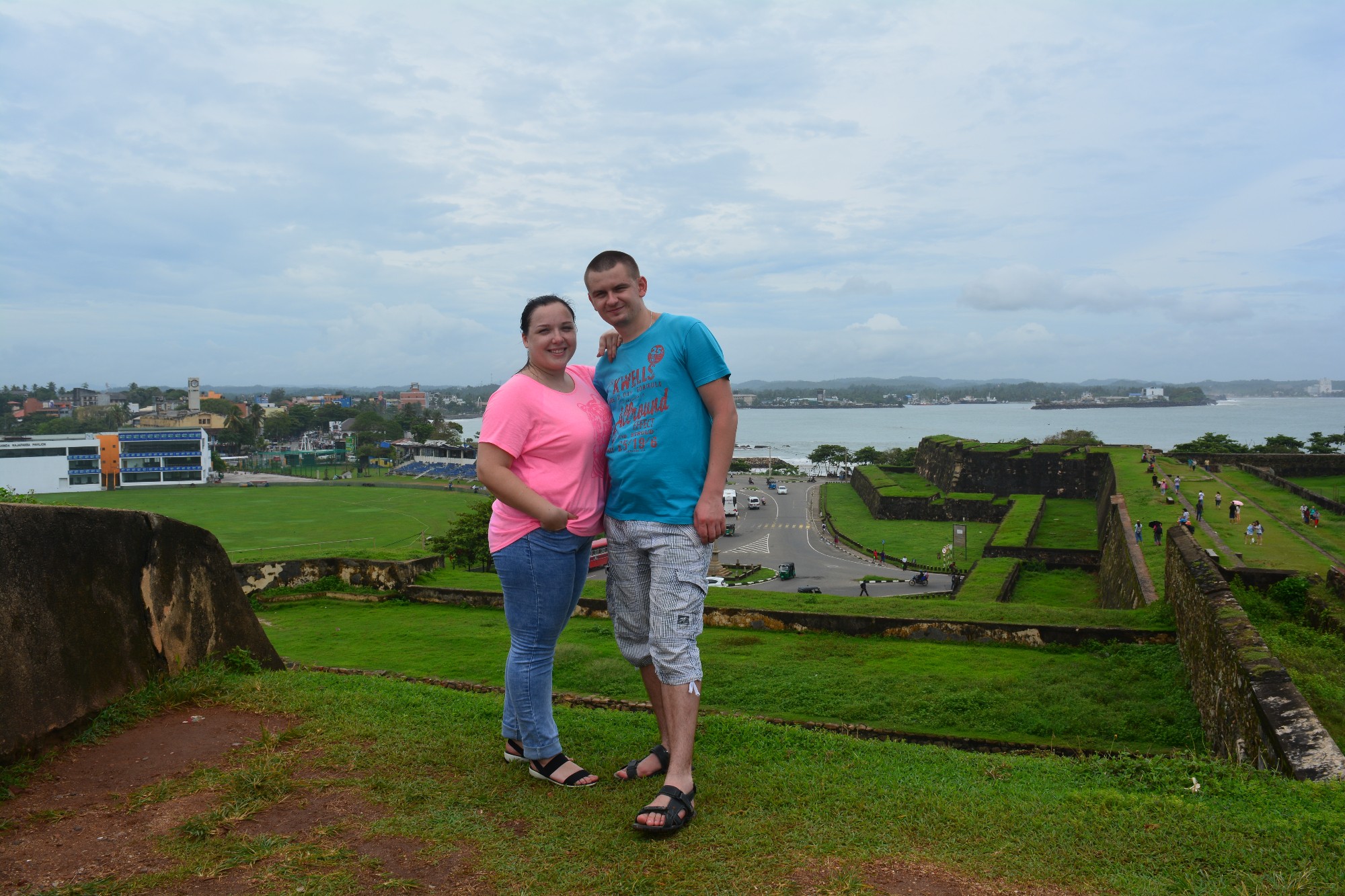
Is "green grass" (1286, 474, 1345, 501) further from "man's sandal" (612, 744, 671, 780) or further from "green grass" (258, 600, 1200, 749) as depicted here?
"man's sandal" (612, 744, 671, 780)

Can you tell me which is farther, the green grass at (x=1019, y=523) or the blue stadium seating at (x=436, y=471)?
the blue stadium seating at (x=436, y=471)

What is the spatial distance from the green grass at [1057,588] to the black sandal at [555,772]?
40.9 ft

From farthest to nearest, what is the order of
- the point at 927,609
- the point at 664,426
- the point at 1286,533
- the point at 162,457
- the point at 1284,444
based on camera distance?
1. the point at 162,457
2. the point at 1284,444
3. the point at 1286,533
4. the point at 927,609
5. the point at 664,426

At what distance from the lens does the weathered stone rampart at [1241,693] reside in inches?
126

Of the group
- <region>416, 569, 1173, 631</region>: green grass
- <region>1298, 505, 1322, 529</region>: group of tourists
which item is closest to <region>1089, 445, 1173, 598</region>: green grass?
<region>416, 569, 1173, 631</region>: green grass

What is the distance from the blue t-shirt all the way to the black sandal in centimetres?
89

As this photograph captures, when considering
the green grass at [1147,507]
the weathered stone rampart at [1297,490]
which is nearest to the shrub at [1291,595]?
the green grass at [1147,507]

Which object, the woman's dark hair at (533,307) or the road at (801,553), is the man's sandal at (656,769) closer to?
the woman's dark hair at (533,307)

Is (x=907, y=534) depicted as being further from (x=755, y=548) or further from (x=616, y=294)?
(x=616, y=294)

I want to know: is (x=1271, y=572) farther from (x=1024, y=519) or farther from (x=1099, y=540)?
(x=1024, y=519)

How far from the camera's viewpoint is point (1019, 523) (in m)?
22.5

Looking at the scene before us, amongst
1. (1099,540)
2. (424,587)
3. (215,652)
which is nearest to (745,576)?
(1099,540)

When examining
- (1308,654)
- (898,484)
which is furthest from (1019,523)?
(898,484)

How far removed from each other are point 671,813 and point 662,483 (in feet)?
3.48
